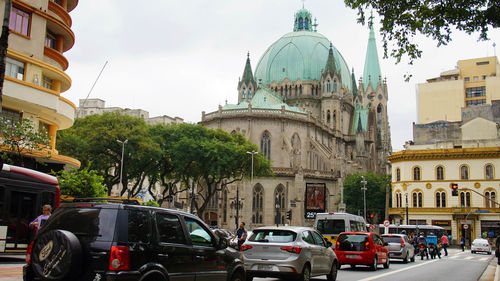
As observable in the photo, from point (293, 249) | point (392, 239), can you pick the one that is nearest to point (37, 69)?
point (293, 249)

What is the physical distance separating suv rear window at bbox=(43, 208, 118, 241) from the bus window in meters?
19.6

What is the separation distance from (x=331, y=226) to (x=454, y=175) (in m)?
36.0

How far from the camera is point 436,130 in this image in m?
65.8

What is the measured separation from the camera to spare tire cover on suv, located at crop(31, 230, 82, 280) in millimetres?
6703

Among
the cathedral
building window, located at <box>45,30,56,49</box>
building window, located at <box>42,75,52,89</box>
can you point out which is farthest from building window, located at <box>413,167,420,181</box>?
building window, located at <box>42,75,52,89</box>

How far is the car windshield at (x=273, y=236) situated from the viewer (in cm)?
1314

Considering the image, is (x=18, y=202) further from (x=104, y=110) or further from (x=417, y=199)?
(x=104, y=110)

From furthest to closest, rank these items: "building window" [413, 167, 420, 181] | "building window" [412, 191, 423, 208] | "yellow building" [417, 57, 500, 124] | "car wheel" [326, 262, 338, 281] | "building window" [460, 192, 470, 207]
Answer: "yellow building" [417, 57, 500, 124], "building window" [413, 167, 420, 181], "building window" [412, 191, 423, 208], "building window" [460, 192, 470, 207], "car wheel" [326, 262, 338, 281]

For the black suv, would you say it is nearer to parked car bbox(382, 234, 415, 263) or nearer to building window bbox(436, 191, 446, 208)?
parked car bbox(382, 234, 415, 263)

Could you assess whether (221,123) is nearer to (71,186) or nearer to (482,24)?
(71,186)

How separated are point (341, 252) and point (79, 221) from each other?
13.8 metres

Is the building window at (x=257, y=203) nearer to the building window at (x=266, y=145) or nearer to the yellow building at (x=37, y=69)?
the building window at (x=266, y=145)

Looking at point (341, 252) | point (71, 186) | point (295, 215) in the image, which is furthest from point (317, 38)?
point (341, 252)

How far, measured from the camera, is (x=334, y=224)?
84.6ft
